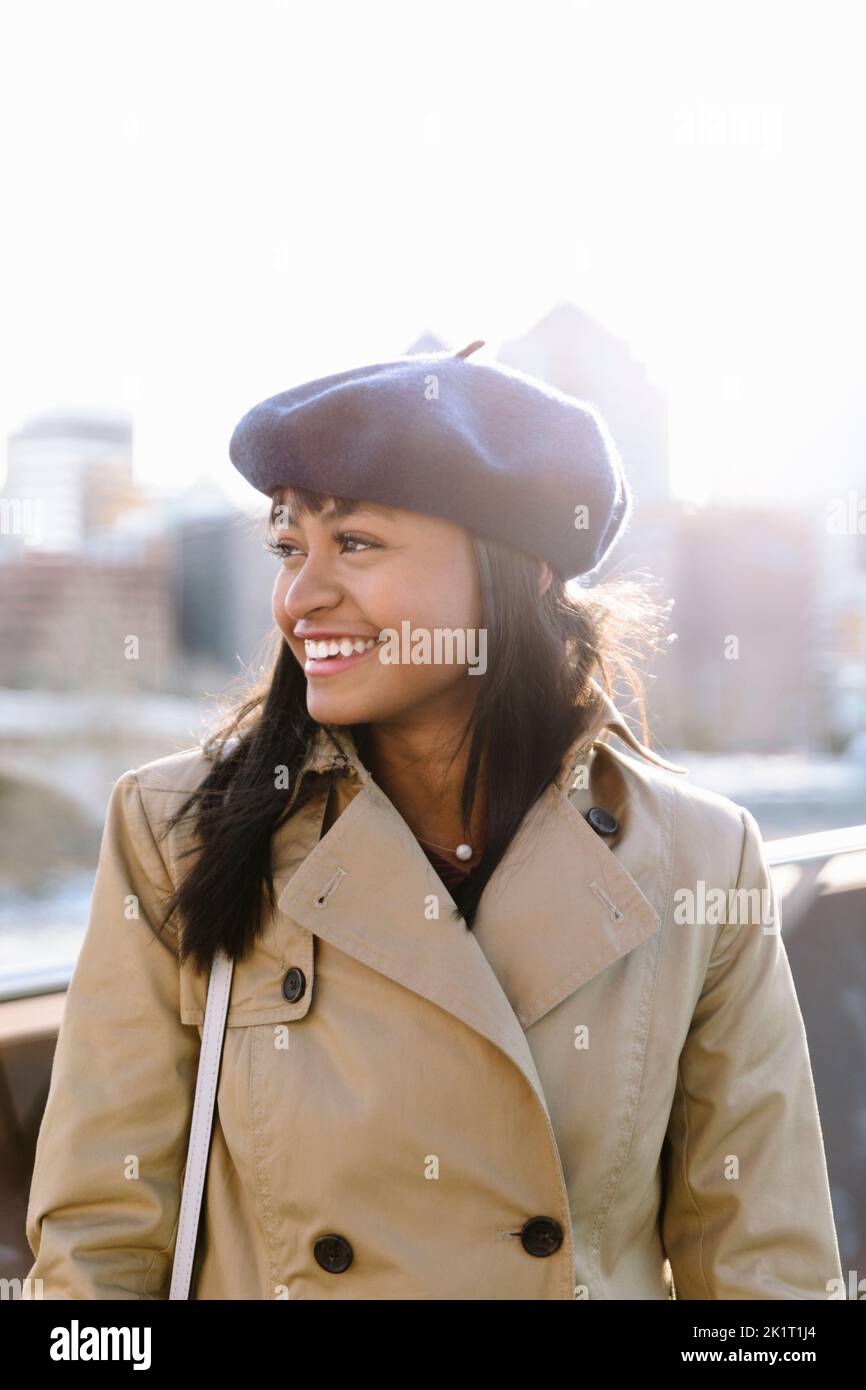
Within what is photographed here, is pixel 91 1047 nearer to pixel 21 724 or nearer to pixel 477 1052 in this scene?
pixel 477 1052

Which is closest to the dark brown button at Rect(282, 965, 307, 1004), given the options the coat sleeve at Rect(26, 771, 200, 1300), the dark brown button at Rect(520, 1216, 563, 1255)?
the coat sleeve at Rect(26, 771, 200, 1300)

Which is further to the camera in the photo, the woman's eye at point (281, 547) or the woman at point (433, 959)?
the woman's eye at point (281, 547)

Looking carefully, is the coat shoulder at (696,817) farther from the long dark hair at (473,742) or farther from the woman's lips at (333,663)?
the woman's lips at (333,663)

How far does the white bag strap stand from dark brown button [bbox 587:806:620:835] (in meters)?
0.51

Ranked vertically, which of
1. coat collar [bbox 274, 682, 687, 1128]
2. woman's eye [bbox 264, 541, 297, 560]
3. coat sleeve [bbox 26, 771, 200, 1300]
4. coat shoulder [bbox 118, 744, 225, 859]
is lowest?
coat sleeve [bbox 26, 771, 200, 1300]

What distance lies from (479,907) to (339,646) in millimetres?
362

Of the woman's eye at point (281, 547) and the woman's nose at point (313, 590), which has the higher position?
the woman's eye at point (281, 547)

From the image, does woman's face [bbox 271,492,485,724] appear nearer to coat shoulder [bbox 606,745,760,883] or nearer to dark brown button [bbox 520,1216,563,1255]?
coat shoulder [bbox 606,745,760,883]

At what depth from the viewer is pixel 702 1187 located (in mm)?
1632

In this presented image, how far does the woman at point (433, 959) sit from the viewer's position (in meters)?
1.48

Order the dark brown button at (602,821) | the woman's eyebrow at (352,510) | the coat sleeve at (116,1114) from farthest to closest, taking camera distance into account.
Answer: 1. the dark brown button at (602,821)
2. the woman's eyebrow at (352,510)
3. the coat sleeve at (116,1114)

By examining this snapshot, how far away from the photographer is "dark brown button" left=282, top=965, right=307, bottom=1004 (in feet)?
4.95

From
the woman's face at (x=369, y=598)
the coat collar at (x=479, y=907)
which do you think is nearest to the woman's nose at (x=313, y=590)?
the woman's face at (x=369, y=598)
